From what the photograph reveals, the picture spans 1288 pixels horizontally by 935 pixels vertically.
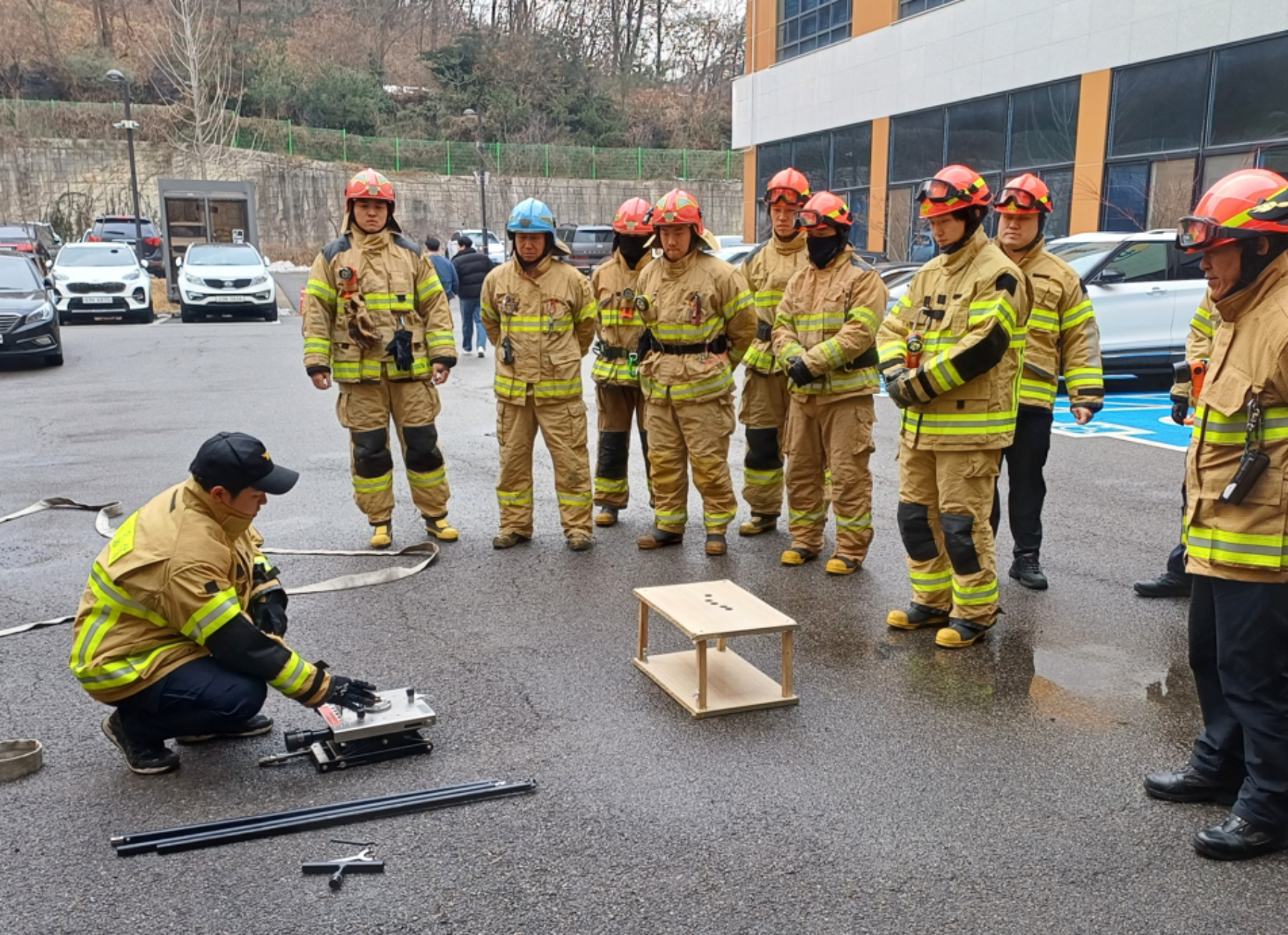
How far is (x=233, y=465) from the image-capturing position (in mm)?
3705

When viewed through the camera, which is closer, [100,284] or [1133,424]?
[1133,424]

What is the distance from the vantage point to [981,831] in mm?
3459

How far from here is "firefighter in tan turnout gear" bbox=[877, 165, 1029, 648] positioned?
4809 mm

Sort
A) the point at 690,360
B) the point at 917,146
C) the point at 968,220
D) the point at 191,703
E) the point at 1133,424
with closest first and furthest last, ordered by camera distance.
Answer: the point at 191,703
the point at 968,220
the point at 690,360
the point at 1133,424
the point at 917,146

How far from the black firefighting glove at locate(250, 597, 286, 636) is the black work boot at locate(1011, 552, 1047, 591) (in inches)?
154

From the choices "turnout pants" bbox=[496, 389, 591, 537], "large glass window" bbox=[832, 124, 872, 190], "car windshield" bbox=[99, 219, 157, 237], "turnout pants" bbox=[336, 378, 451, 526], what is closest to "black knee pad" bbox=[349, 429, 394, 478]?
"turnout pants" bbox=[336, 378, 451, 526]

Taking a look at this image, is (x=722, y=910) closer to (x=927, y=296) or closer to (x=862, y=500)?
(x=927, y=296)

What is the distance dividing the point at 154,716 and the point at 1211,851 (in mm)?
3471

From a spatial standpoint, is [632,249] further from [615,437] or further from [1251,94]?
[1251,94]

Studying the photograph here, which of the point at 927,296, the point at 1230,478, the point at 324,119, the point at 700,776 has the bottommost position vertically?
the point at 700,776

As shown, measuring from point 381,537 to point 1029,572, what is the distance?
12.7 feet

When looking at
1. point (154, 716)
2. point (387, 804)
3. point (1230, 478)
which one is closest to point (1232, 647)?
point (1230, 478)

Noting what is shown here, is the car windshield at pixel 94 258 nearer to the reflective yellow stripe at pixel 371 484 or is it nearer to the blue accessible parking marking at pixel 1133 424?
the reflective yellow stripe at pixel 371 484

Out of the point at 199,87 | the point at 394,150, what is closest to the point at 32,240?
the point at 199,87
